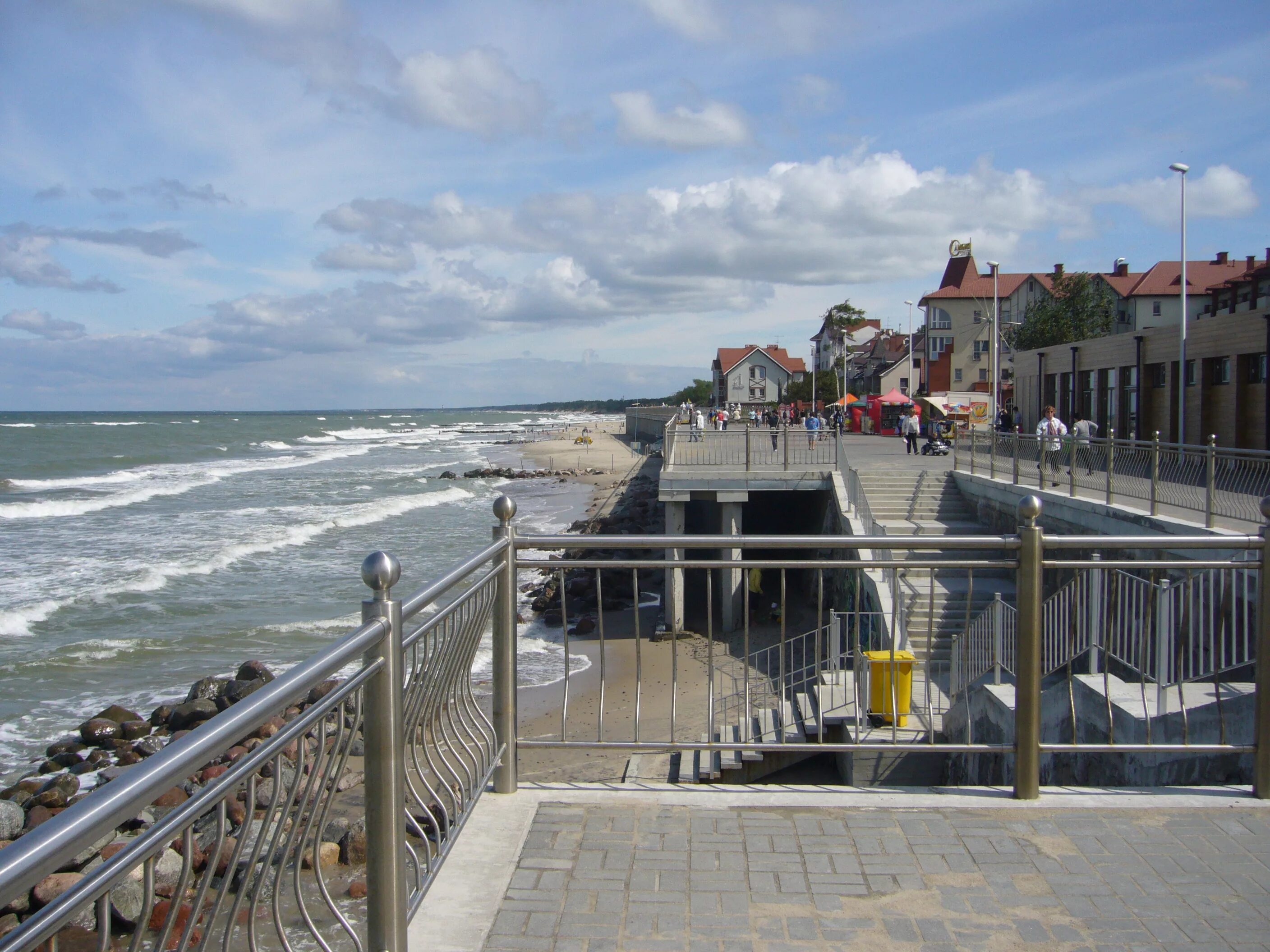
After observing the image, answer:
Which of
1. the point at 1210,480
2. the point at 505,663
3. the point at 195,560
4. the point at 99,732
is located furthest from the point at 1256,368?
the point at 195,560

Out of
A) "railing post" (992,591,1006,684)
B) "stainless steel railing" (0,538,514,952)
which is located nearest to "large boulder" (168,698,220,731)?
"railing post" (992,591,1006,684)

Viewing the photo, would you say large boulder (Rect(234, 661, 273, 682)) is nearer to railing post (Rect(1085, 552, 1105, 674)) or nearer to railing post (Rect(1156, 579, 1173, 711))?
railing post (Rect(1085, 552, 1105, 674))

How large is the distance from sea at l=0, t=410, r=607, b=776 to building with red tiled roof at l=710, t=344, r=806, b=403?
4930cm

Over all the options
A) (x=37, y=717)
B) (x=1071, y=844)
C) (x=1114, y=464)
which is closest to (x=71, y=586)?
(x=37, y=717)

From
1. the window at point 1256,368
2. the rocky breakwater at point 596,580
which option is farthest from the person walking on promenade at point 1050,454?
the rocky breakwater at point 596,580

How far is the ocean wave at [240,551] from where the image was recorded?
63.8 feet

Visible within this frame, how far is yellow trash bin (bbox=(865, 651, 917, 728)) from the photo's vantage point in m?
10.2

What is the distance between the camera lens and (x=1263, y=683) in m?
4.60

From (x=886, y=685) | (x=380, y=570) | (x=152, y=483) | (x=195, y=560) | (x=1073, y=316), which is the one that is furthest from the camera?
(x=1073, y=316)

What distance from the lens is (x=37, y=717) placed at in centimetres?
1384

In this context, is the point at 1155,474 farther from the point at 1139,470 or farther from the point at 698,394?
the point at 698,394

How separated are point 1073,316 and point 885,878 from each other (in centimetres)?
Answer: 6575

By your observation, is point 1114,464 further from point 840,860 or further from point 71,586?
point 71,586

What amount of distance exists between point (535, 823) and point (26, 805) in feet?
28.4
